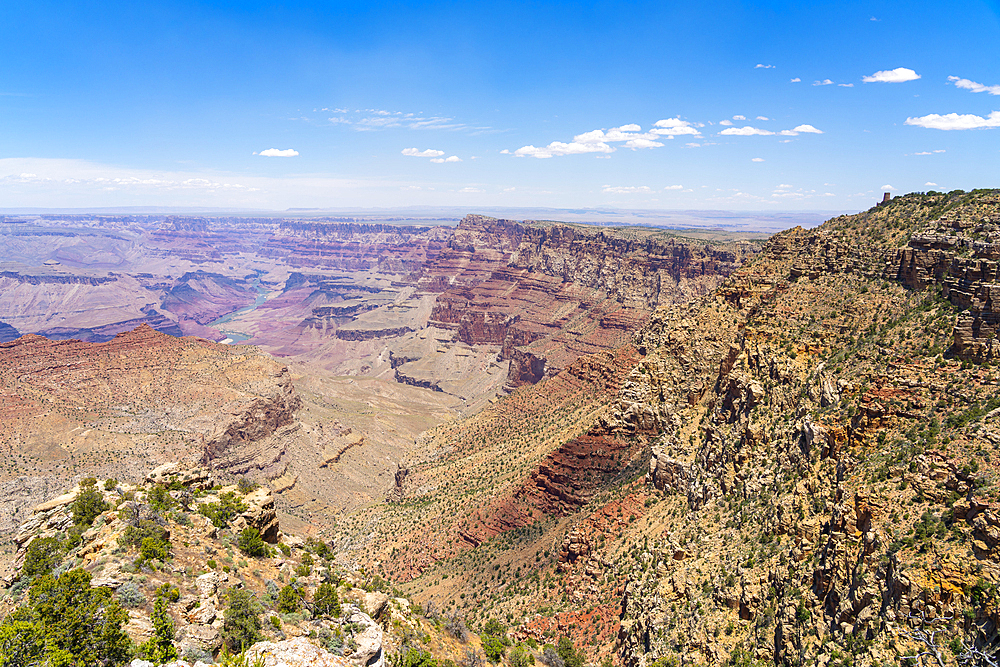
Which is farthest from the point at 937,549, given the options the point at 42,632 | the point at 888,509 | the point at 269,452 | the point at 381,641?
the point at 269,452

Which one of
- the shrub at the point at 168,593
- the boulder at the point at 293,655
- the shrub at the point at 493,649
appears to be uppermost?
the shrub at the point at 168,593

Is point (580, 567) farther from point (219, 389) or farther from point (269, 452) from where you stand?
point (219, 389)

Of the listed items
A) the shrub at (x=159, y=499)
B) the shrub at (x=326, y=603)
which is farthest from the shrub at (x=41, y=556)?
the shrub at (x=326, y=603)

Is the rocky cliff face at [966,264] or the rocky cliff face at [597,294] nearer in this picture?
the rocky cliff face at [966,264]

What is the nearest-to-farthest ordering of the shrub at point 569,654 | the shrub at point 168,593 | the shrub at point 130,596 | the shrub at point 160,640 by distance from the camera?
the shrub at point 160,640, the shrub at point 130,596, the shrub at point 168,593, the shrub at point 569,654

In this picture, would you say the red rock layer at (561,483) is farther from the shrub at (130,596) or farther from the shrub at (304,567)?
the shrub at (130,596)

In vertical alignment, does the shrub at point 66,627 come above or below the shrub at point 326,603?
above

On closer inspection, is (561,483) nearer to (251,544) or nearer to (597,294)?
(251,544)
